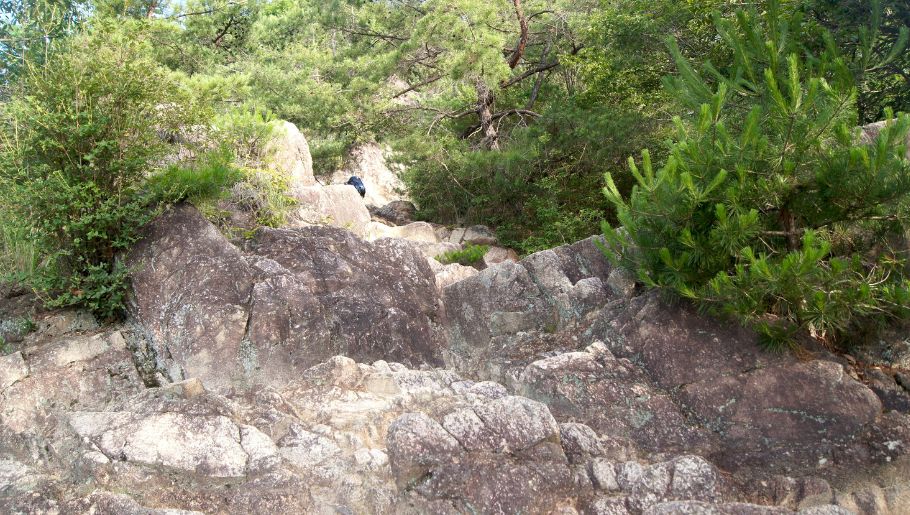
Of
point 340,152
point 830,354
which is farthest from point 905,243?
point 340,152

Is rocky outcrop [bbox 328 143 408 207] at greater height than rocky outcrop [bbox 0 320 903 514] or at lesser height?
lesser

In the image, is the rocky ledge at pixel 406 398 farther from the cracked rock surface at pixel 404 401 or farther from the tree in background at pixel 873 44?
the tree in background at pixel 873 44

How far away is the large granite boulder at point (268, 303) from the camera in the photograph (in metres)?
6.85

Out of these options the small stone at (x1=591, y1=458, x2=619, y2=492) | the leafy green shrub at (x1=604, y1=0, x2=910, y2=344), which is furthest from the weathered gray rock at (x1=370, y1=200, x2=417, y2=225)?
the small stone at (x1=591, y1=458, x2=619, y2=492)

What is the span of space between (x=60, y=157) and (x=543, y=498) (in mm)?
5501

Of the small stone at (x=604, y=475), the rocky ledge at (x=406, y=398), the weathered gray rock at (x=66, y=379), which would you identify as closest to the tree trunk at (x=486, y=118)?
the rocky ledge at (x=406, y=398)

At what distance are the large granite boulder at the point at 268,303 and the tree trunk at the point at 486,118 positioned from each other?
6997 millimetres

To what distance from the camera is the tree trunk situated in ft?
48.3

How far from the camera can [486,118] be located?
15.1 m

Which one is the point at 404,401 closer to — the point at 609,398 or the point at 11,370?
the point at 609,398

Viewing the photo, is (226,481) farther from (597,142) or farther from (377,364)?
(597,142)

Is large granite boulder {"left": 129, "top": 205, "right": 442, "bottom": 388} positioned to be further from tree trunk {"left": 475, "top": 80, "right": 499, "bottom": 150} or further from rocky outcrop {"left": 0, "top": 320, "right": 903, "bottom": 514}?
tree trunk {"left": 475, "top": 80, "right": 499, "bottom": 150}

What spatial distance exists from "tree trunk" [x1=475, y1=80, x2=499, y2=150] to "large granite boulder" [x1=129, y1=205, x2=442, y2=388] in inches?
275

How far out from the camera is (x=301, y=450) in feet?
17.9
